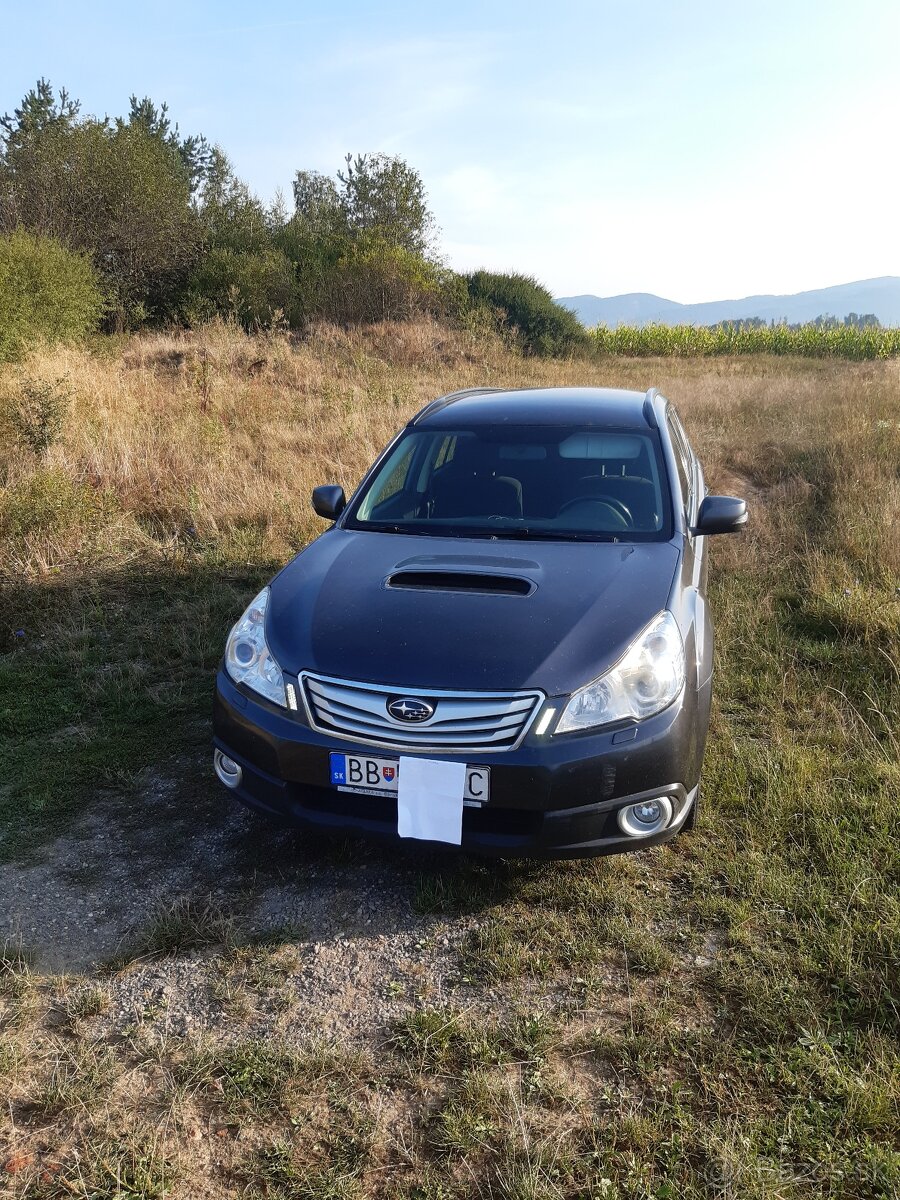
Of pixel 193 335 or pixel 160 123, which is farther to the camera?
pixel 160 123

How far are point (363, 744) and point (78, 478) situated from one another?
5646mm

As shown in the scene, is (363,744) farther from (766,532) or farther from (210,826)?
(766,532)

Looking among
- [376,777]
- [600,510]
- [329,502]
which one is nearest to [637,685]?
[376,777]

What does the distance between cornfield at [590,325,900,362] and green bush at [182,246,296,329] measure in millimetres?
10308

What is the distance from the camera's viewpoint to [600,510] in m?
3.58

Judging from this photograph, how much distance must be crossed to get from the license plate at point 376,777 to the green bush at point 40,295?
36.3 feet

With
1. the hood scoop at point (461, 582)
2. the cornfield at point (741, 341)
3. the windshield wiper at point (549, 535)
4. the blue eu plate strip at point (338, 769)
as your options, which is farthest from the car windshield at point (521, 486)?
the cornfield at point (741, 341)

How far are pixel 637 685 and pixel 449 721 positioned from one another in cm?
61

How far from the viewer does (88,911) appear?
9.18 ft

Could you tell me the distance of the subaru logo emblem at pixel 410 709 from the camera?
2457mm

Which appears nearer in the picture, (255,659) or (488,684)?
(488,684)

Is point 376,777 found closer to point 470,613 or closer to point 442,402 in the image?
point 470,613

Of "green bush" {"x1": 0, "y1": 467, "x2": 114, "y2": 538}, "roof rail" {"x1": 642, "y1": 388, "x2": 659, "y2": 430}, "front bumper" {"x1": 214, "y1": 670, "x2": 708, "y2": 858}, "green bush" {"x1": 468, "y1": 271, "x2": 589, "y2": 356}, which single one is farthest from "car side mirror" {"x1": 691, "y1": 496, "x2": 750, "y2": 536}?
"green bush" {"x1": 468, "y1": 271, "x2": 589, "y2": 356}

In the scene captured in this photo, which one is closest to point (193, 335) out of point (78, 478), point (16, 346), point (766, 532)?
point (16, 346)
